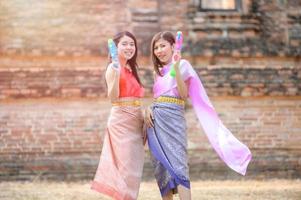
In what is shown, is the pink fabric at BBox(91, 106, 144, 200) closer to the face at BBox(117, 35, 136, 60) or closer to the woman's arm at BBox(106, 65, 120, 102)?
the woman's arm at BBox(106, 65, 120, 102)

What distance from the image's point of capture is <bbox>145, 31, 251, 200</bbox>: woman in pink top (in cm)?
444

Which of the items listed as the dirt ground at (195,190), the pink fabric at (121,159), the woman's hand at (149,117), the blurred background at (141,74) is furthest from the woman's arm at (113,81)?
the blurred background at (141,74)

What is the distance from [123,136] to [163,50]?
82 centimetres

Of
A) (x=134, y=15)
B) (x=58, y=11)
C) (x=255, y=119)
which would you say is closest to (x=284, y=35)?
(x=255, y=119)

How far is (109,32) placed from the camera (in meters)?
8.49

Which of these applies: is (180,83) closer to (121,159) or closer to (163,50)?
(163,50)

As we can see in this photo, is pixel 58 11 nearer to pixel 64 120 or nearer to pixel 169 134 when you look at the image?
pixel 64 120

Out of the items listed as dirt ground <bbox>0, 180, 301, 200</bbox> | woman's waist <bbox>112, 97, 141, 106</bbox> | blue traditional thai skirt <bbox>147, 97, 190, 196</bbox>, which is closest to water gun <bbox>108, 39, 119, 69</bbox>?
woman's waist <bbox>112, 97, 141, 106</bbox>

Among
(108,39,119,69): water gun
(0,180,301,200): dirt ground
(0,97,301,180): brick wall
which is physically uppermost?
(108,39,119,69): water gun

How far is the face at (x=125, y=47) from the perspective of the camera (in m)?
4.59

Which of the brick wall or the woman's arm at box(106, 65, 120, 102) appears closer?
the woman's arm at box(106, 65, 120, 102)

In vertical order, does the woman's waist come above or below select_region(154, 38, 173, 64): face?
below

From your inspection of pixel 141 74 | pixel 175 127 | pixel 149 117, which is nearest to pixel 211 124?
pixel 175 127

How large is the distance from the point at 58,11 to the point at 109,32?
0.89 meters
